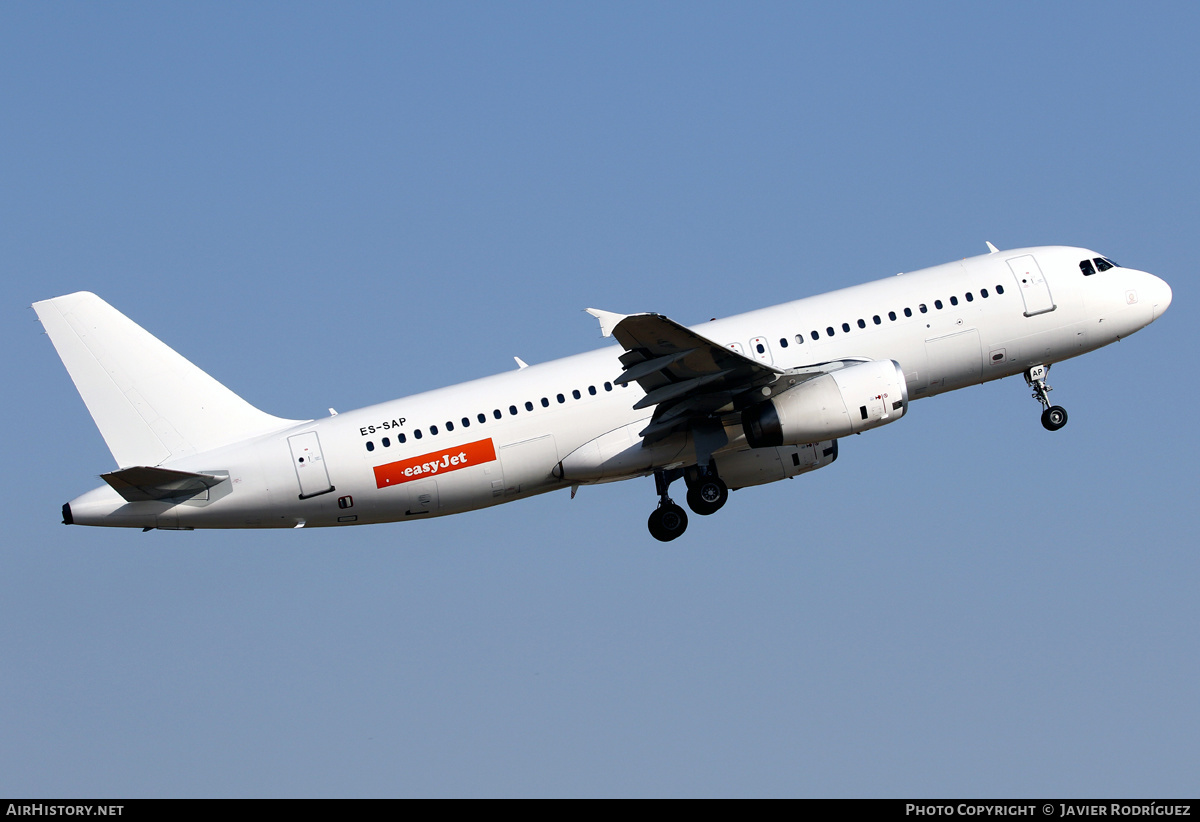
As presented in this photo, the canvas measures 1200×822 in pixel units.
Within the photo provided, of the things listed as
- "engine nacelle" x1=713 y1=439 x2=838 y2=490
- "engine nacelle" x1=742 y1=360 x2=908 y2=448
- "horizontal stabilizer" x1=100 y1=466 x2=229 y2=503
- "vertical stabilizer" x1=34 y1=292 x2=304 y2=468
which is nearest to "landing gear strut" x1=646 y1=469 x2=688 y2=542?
"engine nacelle" x1=713 y1=439 x2=838 y2=490

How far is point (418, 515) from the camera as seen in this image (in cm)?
3984

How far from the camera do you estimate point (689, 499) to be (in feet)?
138

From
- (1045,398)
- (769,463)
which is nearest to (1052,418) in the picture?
(1045,398)

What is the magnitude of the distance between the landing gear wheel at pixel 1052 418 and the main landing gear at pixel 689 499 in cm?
1091

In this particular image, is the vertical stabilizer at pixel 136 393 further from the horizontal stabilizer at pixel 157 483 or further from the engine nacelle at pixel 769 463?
the engine nacelle at pixel 769 463

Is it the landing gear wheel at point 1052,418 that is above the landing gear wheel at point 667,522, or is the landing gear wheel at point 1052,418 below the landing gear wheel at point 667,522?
above

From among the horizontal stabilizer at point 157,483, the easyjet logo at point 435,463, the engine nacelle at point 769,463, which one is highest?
the horizontal stabilizer at point 157,483

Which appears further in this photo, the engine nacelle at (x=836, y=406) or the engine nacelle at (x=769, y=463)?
the engine nacelle at (x=769, y=463)

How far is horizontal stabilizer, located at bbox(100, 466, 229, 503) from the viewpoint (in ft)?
122

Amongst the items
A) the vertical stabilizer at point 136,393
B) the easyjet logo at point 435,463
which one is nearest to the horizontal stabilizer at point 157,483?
the vertical stabilizer at point 136,393

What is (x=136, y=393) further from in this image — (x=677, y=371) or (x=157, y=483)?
(x=677, y=371)

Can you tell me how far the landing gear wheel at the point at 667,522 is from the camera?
42.0 meters

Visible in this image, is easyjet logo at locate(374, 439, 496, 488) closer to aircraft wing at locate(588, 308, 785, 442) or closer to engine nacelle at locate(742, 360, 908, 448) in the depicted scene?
aircraft wing at locate(588, 308, 785, 442)

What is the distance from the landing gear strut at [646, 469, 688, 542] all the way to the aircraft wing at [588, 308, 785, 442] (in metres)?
2.49
